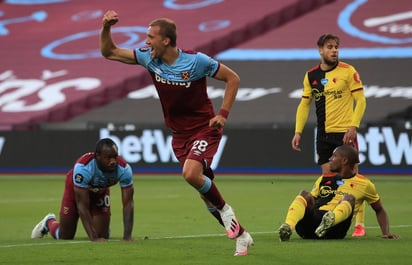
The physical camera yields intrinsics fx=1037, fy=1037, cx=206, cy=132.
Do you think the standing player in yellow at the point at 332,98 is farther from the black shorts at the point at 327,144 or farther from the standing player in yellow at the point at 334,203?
the standing player in yellow at the point at 334,203

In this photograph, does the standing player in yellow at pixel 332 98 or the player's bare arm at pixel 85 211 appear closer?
the player's bare arm at pixel 85 211

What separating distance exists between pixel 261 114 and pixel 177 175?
4004 mm

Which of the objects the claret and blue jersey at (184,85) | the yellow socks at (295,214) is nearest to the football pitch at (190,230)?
the yellow socks at (295,214)

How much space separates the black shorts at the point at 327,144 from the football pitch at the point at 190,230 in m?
0.95

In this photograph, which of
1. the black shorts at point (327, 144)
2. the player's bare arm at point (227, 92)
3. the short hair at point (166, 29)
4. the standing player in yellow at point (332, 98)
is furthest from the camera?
the black shorts at point (327, 144)

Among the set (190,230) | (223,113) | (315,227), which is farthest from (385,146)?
→ (223,113)

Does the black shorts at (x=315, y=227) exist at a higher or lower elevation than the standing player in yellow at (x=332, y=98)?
lower

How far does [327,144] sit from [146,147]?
1295 cm

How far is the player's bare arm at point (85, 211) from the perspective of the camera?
33.5 feet

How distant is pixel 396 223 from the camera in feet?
41.0

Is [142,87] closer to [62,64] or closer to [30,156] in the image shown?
[62,64]

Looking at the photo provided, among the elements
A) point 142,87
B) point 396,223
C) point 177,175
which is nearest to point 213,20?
point 142,87

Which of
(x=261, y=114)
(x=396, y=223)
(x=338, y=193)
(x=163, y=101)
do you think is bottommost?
(x=261, y=114)

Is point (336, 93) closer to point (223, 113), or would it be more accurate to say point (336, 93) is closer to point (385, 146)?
point (223, 113)
